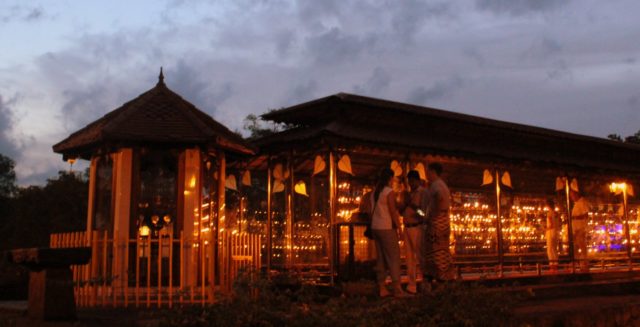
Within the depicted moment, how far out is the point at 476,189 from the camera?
19.0 m

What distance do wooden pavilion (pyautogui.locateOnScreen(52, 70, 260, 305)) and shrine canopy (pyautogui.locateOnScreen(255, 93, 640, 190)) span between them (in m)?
1.92

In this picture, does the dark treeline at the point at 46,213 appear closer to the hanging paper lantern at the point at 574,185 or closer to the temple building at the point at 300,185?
the temple building at the point at 300,185

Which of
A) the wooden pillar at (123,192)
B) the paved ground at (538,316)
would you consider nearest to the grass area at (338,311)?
the paved ground at (538,316)

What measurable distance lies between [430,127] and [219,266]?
6.37m

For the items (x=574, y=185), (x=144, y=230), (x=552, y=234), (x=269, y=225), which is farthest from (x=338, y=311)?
(x=552, y=234)

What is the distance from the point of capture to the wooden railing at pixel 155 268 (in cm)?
1028

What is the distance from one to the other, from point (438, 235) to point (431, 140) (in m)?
5.02

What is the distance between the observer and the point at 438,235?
999cm

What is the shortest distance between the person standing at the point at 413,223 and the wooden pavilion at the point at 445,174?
153 centimetres

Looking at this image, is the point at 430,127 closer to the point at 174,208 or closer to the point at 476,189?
the point at 476,189

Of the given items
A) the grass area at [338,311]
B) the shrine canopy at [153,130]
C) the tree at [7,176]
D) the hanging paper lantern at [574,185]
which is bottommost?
the grass area at [338,311]

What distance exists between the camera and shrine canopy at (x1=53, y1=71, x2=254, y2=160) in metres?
11.1

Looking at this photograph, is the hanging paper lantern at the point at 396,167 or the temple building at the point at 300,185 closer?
the temple building at the point at 300,185

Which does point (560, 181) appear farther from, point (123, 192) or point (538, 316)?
point (123, 192)
